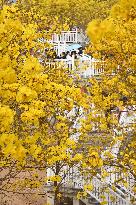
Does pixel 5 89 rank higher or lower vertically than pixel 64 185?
higher

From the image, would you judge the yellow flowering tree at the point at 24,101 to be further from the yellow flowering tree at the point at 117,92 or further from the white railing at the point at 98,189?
the white railing at the point at 98,189

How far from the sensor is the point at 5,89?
7711mm

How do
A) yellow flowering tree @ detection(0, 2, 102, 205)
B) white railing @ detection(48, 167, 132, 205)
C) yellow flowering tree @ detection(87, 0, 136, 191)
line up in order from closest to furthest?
yellow flowering tree @ detection(0, 2, 102, 205) → yellow flowering tree @ detection(87, 0, 136, 191) → white railing @ detection(48, 167, 132, 205)

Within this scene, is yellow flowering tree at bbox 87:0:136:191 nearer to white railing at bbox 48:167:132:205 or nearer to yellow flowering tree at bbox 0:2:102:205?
white railing at bbox 48:167:132:205

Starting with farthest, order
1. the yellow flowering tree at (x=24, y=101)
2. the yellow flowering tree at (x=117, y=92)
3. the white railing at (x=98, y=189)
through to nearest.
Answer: the white railing at (x=98, y=189) < the yellow flowering tree at (x=117, y=92) < the yellow flowering tree at (x=24, y=101)

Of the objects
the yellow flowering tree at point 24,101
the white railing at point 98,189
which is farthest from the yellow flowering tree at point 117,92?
the yellow flowering tree at point 24,101

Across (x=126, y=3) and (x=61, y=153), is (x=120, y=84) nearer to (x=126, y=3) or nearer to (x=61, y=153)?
(x=61, y=153)

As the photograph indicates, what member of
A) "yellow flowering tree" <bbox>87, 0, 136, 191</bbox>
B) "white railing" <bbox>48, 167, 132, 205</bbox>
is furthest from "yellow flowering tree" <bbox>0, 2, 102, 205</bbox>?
"white railing" <bbox>48, 167, 132, 205</bbox>

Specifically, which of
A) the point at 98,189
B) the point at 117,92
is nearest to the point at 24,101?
the point at 117,92

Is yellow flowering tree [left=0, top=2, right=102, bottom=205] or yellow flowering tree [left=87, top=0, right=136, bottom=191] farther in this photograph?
yellow flowering tree [left=87, top=0, right=136, bottom=191]

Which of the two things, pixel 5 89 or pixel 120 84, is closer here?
pixel 5 89

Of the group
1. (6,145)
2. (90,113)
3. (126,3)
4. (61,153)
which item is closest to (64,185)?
(90,113)

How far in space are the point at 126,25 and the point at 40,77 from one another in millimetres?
5373

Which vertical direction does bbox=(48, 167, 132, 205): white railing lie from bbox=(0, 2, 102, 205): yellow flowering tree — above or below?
below
